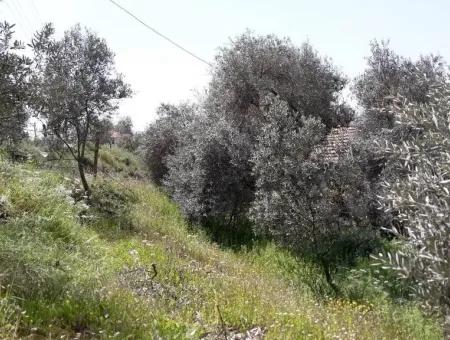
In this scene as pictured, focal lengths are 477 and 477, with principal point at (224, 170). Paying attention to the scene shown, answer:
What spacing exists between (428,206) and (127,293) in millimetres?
4473

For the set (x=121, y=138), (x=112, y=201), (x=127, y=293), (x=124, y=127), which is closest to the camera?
(x=127, y=293)

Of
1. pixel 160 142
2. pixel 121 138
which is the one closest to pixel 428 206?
pixel 160 142

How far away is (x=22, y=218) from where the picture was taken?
716 cm

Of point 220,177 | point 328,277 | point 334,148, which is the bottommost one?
point 328,277

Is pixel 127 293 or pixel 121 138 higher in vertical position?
pixel 121 138

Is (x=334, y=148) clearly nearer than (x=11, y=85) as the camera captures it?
No

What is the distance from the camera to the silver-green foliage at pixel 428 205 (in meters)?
2.89

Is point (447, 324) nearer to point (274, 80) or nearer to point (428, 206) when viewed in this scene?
point (428, 206)

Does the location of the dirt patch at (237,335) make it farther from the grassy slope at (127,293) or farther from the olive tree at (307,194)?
the olive tree at (307,194)

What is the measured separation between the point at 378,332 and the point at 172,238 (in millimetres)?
7272

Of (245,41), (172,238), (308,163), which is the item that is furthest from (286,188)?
(245,41)

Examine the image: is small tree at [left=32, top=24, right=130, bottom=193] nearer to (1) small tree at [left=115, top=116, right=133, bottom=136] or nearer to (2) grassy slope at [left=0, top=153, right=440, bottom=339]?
(2) grassy slope at [left=0, top=153, right=440, bottom=339]

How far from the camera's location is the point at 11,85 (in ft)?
20.7

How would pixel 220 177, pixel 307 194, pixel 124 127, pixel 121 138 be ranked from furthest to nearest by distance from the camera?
pixel 124 127
pixel 121 138
pixel 220 177
pixel 307 194
